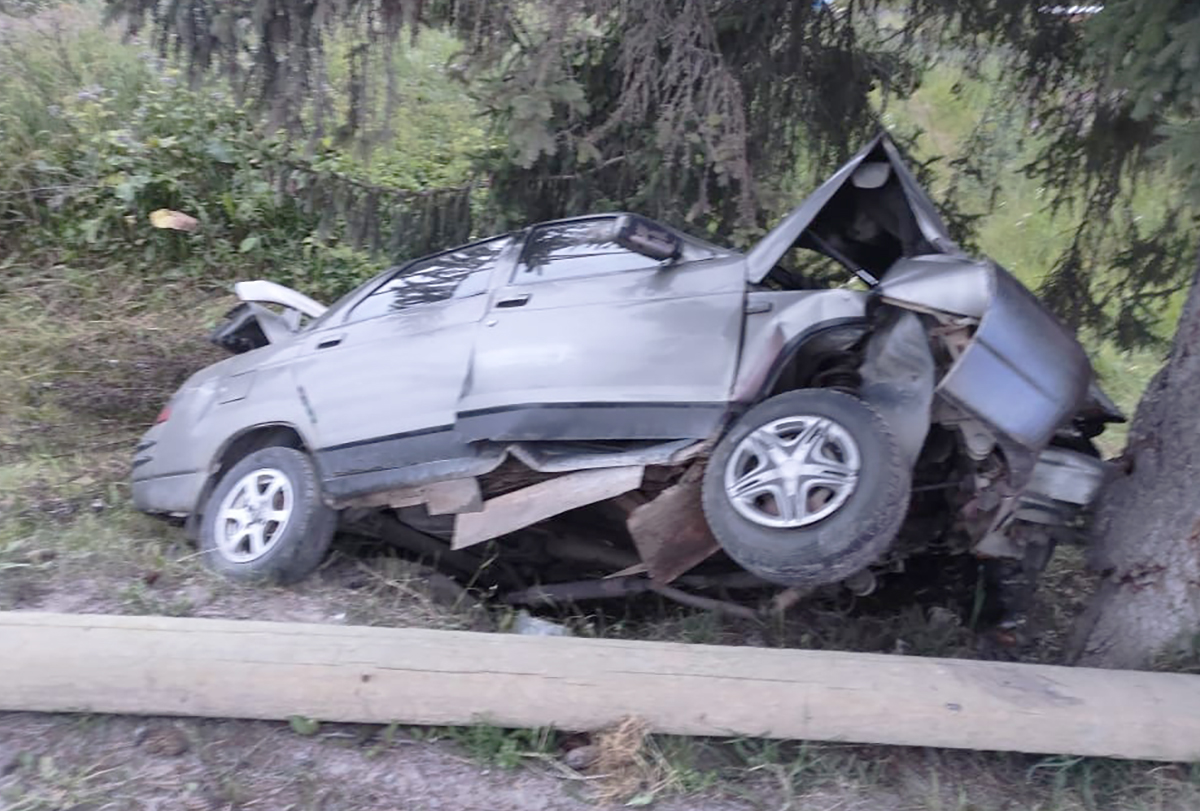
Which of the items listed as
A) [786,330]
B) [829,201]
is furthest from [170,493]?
[829,201]

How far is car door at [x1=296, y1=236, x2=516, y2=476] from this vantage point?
5.33 meters

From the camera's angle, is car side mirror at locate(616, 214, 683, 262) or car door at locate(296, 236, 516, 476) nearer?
car side mirror at locate(616, 214, 683, 262)

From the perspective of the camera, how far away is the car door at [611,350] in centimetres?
486

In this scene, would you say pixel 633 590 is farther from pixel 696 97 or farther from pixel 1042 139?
pixel 1042 139

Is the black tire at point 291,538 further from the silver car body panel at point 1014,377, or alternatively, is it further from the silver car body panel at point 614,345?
the silver car body panel at point 1014,377

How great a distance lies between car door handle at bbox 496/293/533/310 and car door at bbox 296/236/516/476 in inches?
3.8

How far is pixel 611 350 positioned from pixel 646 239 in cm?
50

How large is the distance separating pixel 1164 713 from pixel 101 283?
909 cm

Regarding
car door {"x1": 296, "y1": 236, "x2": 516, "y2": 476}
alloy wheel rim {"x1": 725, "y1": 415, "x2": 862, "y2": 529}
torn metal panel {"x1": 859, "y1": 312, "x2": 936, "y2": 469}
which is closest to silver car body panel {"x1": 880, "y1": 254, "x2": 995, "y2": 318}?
torn metal panel {"x1": 859, "y1": 312, "x2": 936, "y2": 469}

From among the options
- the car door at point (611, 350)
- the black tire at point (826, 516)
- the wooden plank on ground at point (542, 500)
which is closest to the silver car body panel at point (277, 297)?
the car door at point (611, 350)

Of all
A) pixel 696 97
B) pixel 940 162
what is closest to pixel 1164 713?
pixel 696 97

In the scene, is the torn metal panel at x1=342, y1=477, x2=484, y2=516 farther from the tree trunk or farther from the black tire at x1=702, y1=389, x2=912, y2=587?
the tree trunk

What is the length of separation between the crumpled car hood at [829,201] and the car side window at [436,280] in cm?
139

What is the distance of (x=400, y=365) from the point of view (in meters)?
5.47
